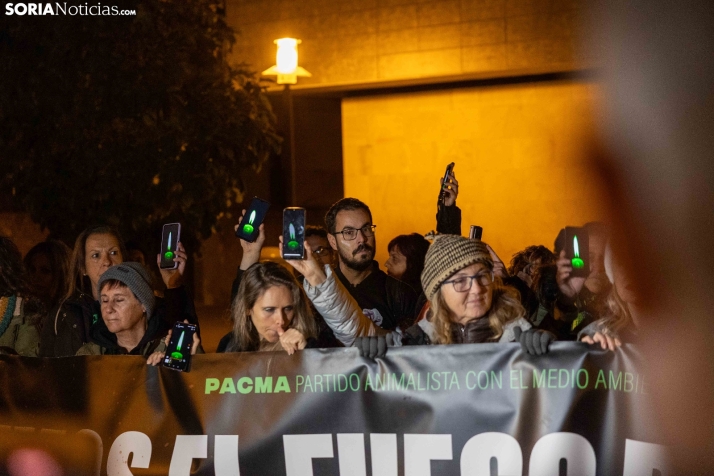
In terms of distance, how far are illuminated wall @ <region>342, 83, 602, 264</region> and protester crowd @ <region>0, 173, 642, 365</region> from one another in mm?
5769

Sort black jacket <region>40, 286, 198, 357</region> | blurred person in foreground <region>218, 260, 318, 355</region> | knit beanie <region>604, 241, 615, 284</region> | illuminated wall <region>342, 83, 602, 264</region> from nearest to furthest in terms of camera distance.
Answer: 1. blurred person in foreground <region>218, 260, 318, 355</region>
2. knit beanie <region>604, 241, 615, 284</region>
3. black jacket <region>40, 286, 198, 357</region>
4. illuminated wall <region>342, 83, 602, 264</region>

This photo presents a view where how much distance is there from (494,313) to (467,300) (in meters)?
0.13

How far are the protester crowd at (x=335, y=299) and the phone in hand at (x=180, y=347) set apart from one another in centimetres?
11

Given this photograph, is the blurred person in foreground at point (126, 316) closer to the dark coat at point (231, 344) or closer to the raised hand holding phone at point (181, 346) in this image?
the dark coat at point (231, 344)

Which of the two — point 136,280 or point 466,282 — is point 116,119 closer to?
point 136,280

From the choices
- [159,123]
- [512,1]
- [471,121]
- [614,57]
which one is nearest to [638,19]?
[614,57]

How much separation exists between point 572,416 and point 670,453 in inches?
15.0

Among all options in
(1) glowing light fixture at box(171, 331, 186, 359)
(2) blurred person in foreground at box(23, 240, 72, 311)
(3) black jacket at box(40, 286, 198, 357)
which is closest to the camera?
(1) glowing light fixture at box(171, 331, 186, 359)

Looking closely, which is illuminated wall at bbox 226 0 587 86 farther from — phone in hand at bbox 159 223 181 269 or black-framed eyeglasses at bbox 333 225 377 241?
phone in hand at bbox 159 223 181 269

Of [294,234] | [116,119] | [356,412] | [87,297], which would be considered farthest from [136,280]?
[116,119]

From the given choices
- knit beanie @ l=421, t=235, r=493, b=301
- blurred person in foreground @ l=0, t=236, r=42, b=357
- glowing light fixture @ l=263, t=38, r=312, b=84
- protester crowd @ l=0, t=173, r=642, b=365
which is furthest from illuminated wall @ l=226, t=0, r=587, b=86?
knit beanie @ l=421, t=235, r=493, b=301

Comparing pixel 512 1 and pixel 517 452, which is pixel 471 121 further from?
pixel 517 452

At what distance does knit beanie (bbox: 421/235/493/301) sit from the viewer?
13.9 feet

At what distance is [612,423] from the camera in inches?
154
